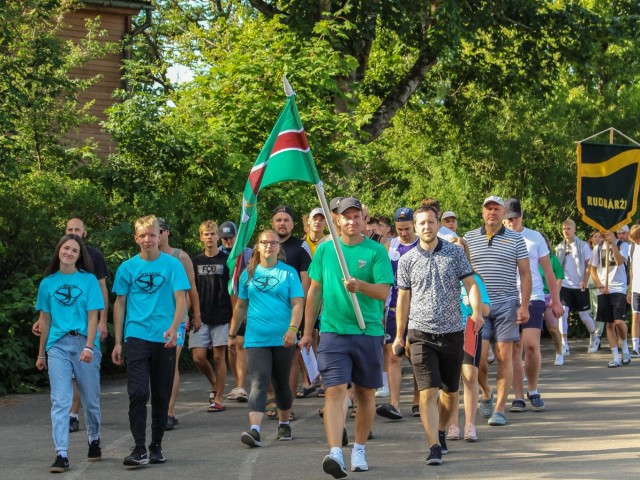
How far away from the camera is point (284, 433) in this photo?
10438mm

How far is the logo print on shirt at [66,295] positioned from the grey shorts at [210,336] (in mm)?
3314

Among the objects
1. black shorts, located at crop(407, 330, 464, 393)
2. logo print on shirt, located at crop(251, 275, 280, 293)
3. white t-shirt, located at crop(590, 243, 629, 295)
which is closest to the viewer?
black shorts, located at crop(407, 330, 464, 393)

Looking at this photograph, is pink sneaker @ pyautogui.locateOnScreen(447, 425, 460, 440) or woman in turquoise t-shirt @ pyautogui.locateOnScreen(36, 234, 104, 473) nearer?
woman in turquoise t-shirt @ pyautogui.locateOnScreen(36, 234, 104, 473)

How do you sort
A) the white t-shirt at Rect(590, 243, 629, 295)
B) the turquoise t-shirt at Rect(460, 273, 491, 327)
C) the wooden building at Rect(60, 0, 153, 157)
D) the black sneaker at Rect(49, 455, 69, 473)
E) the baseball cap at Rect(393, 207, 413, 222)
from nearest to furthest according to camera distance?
the black sneaker at Rect(49, 455, 69, 473), the turquoise t-shirt at Rect(460, 273, 491, 327), the baseball cap at Rect(393, 207, 413, 222), the white t-shirt at Rect(590, 243, 629, 295), the wooden building at Rect(60, 0, 153, 157)

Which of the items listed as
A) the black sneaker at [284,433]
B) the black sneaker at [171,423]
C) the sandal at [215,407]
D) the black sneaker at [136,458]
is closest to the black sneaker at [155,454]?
the black sneaker at [136,458]

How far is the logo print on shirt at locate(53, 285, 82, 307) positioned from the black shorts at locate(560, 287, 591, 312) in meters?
11.6

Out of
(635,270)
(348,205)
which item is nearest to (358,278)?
(348,205)

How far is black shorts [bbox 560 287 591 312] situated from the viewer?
19391 mm

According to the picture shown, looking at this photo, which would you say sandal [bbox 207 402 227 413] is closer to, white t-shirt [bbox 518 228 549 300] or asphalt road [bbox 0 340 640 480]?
asphalt road [bbox 0 340 640 480]

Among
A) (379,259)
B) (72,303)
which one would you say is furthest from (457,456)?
(72,303)

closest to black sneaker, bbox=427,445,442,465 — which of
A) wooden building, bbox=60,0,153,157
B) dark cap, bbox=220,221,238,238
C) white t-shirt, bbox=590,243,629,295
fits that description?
dark cap, bbox=220,221,238,238

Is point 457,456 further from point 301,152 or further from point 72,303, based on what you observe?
point 72,303

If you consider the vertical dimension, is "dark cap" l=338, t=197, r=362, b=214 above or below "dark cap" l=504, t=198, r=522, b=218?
below

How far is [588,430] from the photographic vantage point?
10609 millimetres
